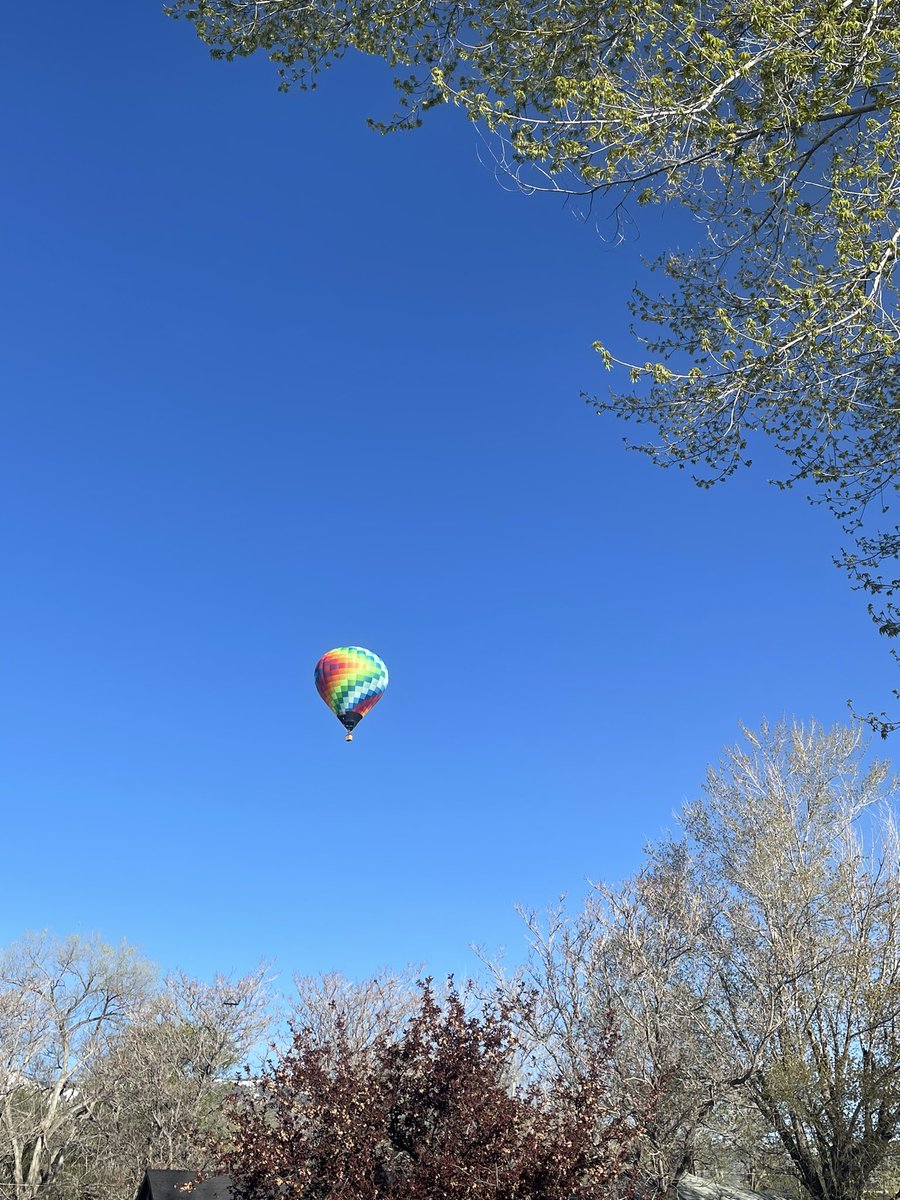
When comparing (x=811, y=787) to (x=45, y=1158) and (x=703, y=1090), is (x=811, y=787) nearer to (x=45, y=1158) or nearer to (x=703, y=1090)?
(x=703, y=1090)

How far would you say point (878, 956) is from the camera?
20.5m

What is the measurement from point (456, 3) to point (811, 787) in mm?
19825

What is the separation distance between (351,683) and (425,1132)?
24627mm

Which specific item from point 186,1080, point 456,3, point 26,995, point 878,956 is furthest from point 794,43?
point 26,995

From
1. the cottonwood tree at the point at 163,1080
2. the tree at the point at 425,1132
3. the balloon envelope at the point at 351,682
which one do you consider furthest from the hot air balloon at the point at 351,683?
the tree at the point at 425,1132

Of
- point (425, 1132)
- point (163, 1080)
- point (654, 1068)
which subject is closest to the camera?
point (425, 1132)

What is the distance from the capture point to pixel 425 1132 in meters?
10.6

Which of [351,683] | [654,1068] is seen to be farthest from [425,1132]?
[351,683]

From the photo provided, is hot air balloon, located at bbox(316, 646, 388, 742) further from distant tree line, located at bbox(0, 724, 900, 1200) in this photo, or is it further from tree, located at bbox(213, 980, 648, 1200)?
tree, located at bbox(213, 980, 648, 1200)

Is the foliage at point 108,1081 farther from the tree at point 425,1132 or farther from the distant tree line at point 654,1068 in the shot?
the tree at point 425,1132

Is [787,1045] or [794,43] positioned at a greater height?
[794,43]

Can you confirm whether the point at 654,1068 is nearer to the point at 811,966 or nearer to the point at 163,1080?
the point at 811,966

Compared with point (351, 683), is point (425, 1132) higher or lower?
lower

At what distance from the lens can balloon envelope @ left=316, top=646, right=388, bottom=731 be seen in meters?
34.9
